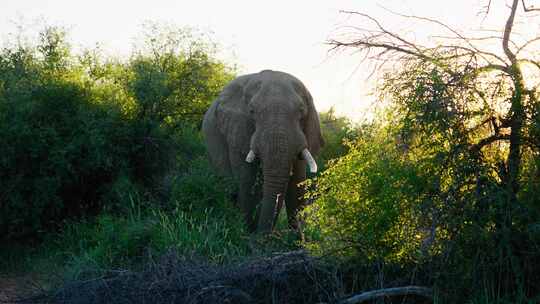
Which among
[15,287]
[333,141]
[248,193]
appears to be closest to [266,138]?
[248,193]

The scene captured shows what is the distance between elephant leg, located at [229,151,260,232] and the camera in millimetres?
13727

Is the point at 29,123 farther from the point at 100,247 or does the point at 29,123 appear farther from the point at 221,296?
the point at 221,296

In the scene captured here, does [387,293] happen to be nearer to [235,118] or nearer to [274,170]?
[274,170]

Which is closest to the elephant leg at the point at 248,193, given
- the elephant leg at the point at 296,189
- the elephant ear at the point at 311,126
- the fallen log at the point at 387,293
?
the elephant leg at the point at 296,189

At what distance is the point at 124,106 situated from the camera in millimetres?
15328

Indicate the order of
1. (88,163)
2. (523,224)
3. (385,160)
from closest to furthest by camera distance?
1. (523,224)
2. (385,160)
3. (88,163)

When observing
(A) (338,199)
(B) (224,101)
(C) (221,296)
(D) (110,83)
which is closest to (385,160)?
(A) (338,199)

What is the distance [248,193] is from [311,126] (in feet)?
5.39

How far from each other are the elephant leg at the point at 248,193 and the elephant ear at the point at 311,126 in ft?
3.55

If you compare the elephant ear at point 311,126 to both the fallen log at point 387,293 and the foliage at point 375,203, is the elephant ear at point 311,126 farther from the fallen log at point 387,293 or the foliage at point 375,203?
the fallen log at point 387,293

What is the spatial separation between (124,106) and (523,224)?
9.08 m

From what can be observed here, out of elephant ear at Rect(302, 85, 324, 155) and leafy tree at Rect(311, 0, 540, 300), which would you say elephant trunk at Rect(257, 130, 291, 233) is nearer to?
elephant ear at Rect(302, 85, 324, 155)

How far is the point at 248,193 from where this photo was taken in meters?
13.8

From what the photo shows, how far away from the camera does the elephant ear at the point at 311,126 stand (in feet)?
46.3
